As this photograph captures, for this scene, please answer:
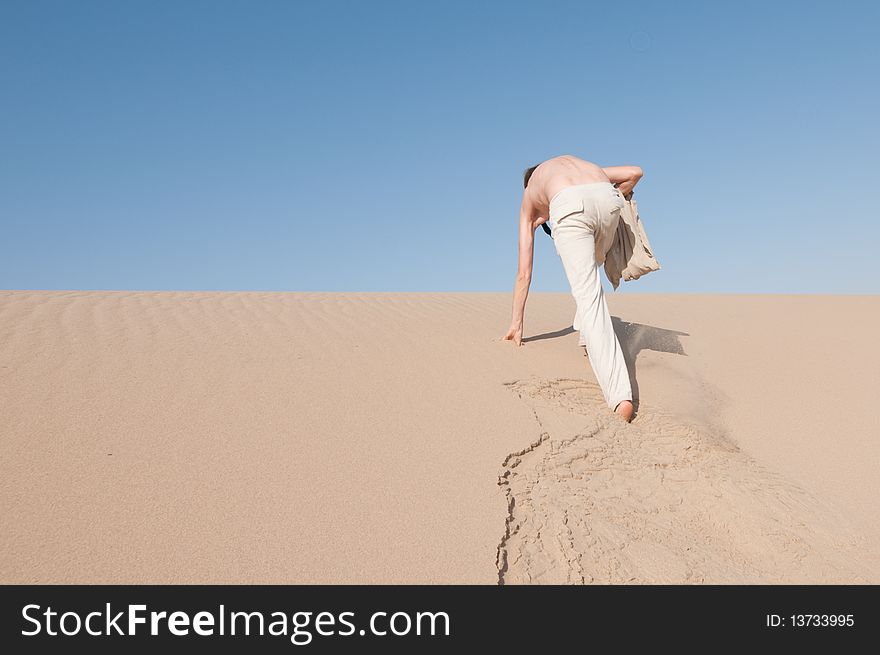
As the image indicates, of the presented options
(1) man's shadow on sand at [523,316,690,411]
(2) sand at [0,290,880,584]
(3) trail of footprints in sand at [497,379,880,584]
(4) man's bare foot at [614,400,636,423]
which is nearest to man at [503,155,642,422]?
(4) man's bare foot at [614,400,636,423]

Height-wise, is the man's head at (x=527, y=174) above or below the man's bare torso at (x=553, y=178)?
above

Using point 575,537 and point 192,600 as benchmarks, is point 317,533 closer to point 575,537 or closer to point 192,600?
point 192,600

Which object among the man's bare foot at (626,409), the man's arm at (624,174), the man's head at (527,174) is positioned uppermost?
the man's head at (527,174)

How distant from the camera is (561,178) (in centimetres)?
389

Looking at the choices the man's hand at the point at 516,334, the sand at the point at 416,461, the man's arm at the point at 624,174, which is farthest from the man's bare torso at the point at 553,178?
the sand at the point at 416,461

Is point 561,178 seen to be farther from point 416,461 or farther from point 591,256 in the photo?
point 416,461

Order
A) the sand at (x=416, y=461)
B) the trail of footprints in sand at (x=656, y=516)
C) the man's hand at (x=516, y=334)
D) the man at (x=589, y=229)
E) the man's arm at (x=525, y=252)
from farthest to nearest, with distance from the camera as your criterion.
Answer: the man's hand at (x=516, y=334) < the man's arm at (x=525, y=252) < the man at (x=589, y=229) < the trail of footprints in sand at (x=656, y=516) < the sand at (x=416, y=461)

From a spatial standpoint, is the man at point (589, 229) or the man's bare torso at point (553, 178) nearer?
the man at point (589, 229)

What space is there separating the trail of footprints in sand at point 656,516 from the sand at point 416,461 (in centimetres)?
1

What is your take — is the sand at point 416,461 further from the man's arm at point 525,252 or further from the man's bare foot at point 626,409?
the man's arm at point 525,252

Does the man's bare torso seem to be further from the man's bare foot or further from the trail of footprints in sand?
the trail of footprints in sand

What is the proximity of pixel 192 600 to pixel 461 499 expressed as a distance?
103 cm

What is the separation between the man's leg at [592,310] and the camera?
342cm

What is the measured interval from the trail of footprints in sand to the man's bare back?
5.16 feet
